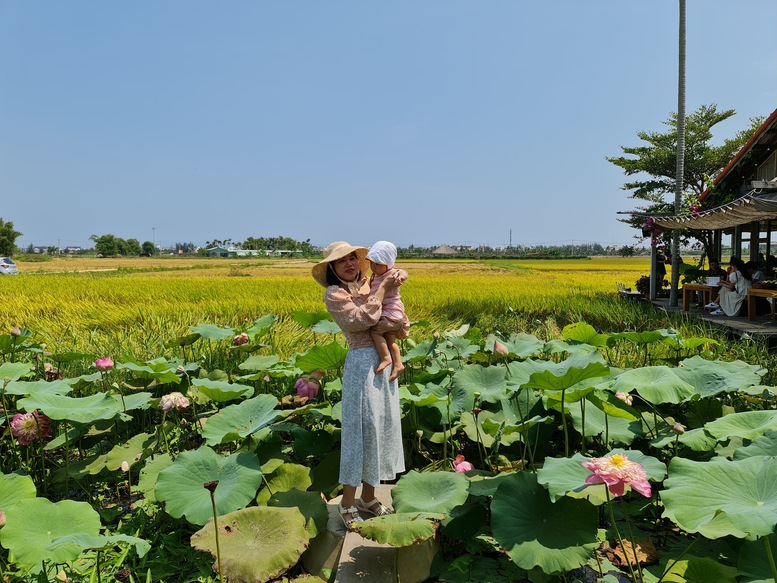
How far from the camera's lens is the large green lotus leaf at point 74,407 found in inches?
90.3

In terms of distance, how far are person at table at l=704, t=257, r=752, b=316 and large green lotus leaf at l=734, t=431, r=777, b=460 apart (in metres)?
6.88

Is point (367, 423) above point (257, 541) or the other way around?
above

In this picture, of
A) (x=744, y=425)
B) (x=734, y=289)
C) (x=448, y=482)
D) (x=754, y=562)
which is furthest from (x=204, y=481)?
(x=734, y=289)

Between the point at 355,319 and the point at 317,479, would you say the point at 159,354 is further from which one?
the point at 355,319

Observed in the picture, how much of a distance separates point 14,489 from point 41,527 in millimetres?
356

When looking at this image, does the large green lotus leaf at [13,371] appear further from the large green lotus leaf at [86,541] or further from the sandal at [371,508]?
the sandal at [371,508]

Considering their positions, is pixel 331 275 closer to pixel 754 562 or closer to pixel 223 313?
pixel 754 562

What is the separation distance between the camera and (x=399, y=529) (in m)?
1.65

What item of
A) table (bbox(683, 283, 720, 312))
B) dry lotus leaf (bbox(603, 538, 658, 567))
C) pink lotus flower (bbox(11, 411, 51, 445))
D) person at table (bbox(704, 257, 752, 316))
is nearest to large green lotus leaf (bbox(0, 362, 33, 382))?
pink lotus flower (bbox(11, 411, 51, 445))

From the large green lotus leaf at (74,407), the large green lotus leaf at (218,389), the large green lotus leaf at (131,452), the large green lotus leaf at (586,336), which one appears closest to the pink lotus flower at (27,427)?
the large green lotus leaf at (74,407)

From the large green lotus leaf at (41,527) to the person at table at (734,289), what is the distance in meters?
8.60

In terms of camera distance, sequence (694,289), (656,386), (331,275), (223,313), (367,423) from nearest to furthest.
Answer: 1. (367,423)
2. (331,275)
3. (656,386)
4. (223,313)
5. (694,289)

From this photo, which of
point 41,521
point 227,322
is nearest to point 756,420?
point 41,521

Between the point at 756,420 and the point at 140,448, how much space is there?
2853mm
